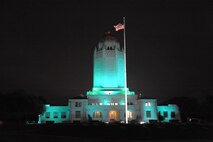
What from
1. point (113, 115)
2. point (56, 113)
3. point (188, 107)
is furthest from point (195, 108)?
point (56, 113)

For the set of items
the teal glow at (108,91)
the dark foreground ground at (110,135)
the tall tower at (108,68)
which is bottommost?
the dark foreground ground at (110,135)

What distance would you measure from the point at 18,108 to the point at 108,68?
34635mm

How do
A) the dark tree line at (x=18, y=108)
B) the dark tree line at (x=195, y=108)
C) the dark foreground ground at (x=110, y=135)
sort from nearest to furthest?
the dark foreground ground at (x=110, y=135), the dark tree line at (x=18, y=108), the dark tree line at (x=195, y=108)

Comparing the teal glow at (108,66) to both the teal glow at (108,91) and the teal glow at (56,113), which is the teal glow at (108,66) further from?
the teal glow at (56,113)

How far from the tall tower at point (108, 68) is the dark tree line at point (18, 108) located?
21.5 m

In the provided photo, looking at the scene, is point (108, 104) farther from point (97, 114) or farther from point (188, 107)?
point (188, 107)

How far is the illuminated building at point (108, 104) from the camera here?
81.4 meters

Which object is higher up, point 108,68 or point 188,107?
point 108,68

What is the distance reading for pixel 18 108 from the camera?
219ft

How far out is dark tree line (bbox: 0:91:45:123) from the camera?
63.9 m

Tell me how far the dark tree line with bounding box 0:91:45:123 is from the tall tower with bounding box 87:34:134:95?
21.5 meters

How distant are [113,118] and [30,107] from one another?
25332 millimetres

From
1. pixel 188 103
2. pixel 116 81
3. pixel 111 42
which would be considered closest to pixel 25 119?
pixel 116 81

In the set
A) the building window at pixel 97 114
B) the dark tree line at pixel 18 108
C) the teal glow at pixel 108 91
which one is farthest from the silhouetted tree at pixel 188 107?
the dark tree line at pixel 18 108
